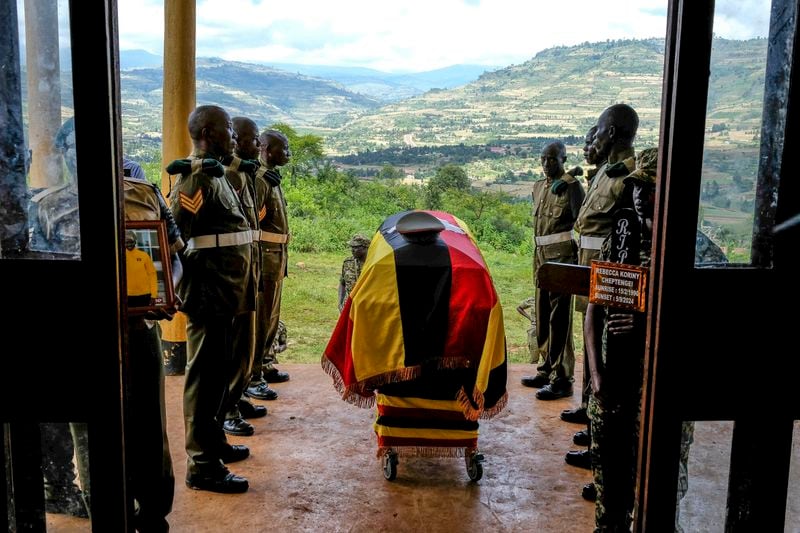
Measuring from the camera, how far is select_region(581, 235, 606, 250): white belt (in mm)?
4233

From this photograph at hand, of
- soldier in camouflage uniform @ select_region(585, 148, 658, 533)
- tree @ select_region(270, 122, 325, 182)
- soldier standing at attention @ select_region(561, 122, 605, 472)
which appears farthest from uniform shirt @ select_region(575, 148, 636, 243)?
tree @ select_region(270, 122, 325, 182)

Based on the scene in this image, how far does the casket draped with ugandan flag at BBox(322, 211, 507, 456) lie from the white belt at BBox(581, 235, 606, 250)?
2.87 feet

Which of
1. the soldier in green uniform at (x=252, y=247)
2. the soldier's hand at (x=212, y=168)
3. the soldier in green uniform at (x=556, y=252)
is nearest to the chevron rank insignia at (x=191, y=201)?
the soldier's hand at (x=212, y=168)

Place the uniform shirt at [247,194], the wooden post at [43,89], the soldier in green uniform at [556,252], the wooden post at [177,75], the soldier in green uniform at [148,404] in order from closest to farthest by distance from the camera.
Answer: the wooden post at [43,89], the soldier in green uniform at [148,404], the uniform shirt at [247,194], the soldier in green uniform at [556,252], the wooden post at [177,75]

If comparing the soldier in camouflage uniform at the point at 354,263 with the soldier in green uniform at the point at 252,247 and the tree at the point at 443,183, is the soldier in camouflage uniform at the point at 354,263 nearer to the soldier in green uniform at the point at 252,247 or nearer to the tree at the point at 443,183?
the soldier in green uniform at the point at 252,247

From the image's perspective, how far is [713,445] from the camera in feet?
7.03

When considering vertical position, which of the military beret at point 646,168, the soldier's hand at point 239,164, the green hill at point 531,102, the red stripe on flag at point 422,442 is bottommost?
the red stripe on flag at point 422,442

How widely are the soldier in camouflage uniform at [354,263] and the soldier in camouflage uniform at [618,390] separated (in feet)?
8.57

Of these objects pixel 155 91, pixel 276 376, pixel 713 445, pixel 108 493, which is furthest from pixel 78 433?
pixel 155 91

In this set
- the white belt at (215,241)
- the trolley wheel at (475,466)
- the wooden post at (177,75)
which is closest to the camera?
the white belt at (215,241)

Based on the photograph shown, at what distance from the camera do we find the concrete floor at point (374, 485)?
3400mm

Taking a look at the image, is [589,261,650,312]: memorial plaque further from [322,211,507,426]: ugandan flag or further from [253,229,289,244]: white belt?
[253,229,289,244]: white belt

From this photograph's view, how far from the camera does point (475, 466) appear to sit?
3.82m

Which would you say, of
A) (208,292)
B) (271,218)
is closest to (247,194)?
(271,218)
